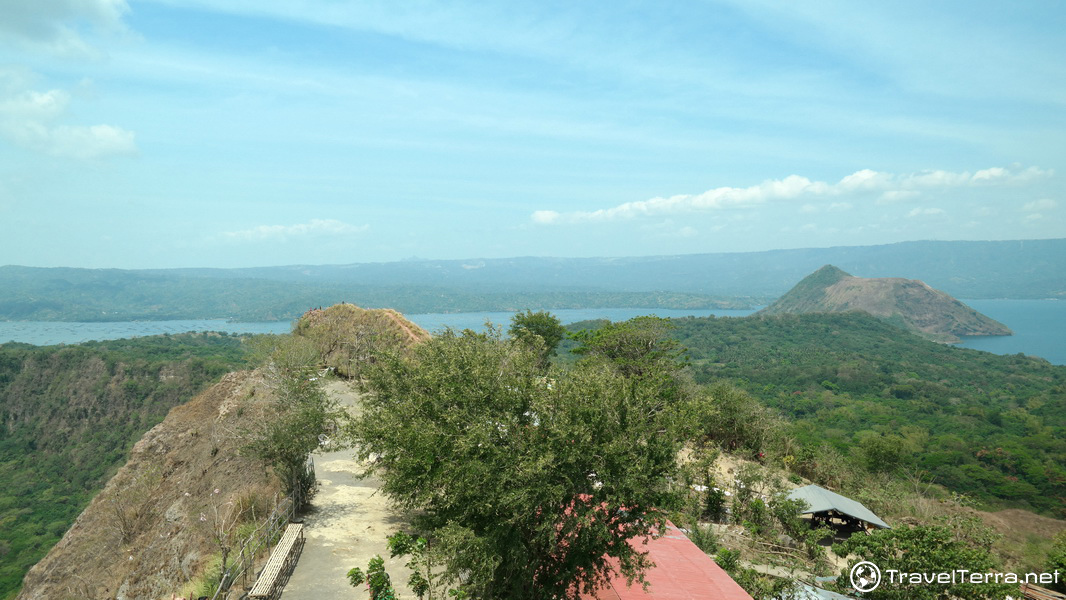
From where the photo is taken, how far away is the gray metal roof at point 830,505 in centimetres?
1748

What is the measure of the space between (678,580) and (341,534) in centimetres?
796

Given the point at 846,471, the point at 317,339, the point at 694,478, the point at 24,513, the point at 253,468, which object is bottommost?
the point at 24,513

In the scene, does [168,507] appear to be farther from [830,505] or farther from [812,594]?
[830,505]

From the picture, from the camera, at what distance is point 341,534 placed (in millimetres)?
13672

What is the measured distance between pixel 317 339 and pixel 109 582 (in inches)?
727

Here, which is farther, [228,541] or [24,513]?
[24,513]

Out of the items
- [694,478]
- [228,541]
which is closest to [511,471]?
[228,541]

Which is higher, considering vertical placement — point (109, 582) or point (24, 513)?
point (109, 582)

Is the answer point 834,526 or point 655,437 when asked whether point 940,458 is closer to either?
point 834,526

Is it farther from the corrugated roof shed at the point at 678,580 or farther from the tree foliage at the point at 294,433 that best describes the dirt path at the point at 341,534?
the corrugated roof shed at the point at 678,580

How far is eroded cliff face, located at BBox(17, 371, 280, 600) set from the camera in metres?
15.2

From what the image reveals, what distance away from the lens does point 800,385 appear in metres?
80.8

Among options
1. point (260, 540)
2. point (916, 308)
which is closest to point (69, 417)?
point (260, 540)

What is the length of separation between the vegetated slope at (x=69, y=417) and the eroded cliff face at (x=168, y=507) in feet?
91.2
